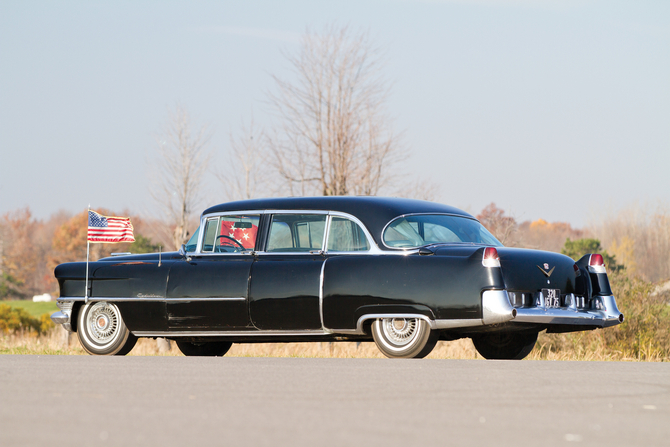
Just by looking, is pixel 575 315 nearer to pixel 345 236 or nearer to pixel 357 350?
pixel 345 236

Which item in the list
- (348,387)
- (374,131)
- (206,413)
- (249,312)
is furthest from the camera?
(374,131)

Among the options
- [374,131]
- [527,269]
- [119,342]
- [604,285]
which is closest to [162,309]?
[119,342]

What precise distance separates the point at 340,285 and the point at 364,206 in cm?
87

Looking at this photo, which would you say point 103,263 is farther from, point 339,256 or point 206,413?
point 206,413

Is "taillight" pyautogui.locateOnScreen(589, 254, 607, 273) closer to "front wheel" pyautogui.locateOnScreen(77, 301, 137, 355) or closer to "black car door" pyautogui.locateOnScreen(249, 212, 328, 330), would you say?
"black car door" pyautogui.locateOnScreen(249, 212, 328, 330)

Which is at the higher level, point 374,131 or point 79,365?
point 374,131

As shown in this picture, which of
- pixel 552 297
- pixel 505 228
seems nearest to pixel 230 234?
pixel 552 297

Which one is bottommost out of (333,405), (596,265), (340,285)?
(333,405)

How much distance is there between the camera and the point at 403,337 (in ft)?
29.2

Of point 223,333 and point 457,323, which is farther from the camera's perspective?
point 223,333

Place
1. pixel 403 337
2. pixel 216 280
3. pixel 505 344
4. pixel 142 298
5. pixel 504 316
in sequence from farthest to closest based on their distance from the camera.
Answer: pixel 505 344, pixel 142 298, pixel 216 280, pixel 403 337, pixel 504 316

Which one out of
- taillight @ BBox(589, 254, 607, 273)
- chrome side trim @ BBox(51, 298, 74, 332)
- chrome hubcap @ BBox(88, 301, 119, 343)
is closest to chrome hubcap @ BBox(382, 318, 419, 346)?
taillight @ BBox(589, 254, 607, 273)

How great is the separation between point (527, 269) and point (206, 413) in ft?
14.9

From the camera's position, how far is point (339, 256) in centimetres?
919
